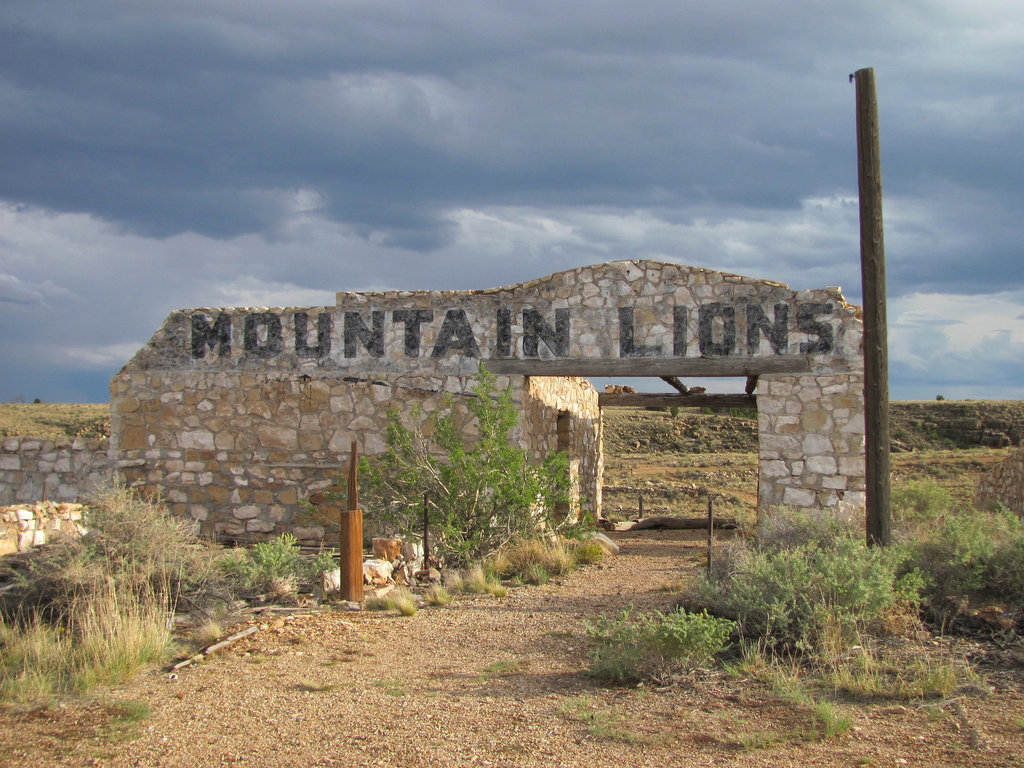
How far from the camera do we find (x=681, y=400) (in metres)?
17.8

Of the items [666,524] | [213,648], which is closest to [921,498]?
[666,524]

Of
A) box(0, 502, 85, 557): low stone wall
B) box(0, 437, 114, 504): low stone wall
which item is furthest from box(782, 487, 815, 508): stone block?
box(0, 437, 114, 504): low stone wall

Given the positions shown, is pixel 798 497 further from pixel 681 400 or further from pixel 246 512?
pixel 246 512

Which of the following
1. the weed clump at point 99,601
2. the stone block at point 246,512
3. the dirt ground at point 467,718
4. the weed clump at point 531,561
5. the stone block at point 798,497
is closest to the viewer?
the dirt ground at point 467,718

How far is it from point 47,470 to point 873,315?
488 inches

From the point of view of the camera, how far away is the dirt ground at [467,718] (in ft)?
14.6

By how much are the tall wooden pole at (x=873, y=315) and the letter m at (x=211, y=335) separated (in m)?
9.57

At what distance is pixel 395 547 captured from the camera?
9.85 metres

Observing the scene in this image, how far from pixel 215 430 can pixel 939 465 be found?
26.0 metres

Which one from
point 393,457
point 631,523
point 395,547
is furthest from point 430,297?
point 631,523

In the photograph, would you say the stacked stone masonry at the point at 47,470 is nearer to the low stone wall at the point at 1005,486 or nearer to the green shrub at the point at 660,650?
the green shrub at the point at 660,650

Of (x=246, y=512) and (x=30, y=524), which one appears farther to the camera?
(x=246, y=512)

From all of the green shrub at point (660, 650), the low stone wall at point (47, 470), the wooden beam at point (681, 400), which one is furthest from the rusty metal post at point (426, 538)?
the wooden beam at point (681, 400)

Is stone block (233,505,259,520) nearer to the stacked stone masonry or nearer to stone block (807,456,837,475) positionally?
the stacked stone masonry
